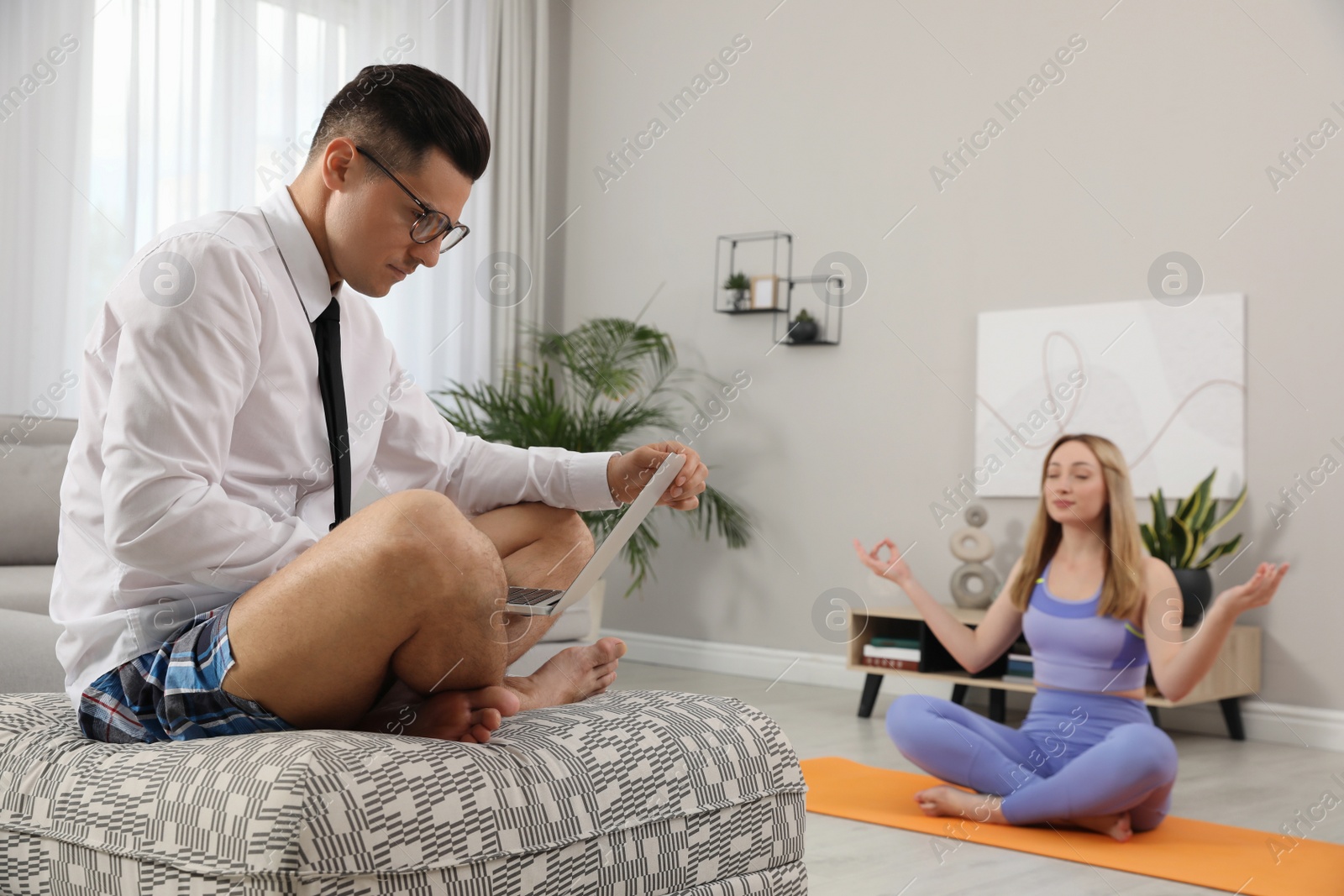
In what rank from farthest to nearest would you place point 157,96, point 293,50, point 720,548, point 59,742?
point 720,548 < point 293,50 < point 157,96 < point 59,742

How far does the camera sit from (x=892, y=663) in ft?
13.1

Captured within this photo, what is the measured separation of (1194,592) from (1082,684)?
132 centimetres

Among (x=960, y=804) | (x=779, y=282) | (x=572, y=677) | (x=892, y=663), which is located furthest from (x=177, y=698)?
(x=779, y=282)

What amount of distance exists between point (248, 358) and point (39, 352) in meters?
3.06

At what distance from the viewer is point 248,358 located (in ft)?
4.42

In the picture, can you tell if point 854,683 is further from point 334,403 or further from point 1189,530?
point 334,403

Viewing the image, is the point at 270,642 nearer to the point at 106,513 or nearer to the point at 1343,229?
the point at 106,513

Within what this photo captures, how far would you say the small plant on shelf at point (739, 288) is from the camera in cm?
502

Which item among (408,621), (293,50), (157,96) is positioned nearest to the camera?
(408,621)

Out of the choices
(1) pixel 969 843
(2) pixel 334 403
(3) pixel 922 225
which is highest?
(3) pixel 922 225

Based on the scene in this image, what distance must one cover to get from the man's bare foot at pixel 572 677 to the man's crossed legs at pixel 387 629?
20 cm

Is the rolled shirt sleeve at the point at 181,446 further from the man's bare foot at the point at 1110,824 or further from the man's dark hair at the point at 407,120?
the man's bare foot at the point at 1110,824

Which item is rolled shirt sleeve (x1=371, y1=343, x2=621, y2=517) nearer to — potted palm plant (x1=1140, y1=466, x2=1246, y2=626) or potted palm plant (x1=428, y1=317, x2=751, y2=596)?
potted palm plant (x1=1140, y1=466, x2=1246, y2=626)

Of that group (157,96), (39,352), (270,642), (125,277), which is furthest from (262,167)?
Answer: (270,642)
